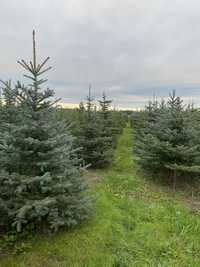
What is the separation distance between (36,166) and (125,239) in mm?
2205

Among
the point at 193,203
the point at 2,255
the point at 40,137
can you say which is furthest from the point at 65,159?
the point at 193,203

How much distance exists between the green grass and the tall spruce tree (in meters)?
0.43

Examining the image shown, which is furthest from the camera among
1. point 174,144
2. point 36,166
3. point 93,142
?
point 93,142

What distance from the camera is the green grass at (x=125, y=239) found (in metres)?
4.91

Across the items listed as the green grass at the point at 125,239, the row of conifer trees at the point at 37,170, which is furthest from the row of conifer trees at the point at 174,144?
the row of conifer trees at the point at 37,170

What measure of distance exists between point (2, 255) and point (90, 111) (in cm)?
778

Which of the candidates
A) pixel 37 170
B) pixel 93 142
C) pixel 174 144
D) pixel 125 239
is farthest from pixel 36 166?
pixel 93 142

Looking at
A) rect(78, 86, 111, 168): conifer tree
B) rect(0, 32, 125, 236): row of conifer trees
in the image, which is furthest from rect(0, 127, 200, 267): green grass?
rect(78, 86, 111, 168): conifer tree

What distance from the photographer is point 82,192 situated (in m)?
5.93

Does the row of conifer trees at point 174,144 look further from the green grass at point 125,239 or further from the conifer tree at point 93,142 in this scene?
the conifer tree at point 93,142

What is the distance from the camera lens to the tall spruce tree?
5.07 metres

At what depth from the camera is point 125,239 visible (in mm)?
5676

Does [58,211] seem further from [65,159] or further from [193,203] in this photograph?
[193,203]

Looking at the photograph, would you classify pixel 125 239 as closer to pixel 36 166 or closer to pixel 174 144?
pixel 36 166
